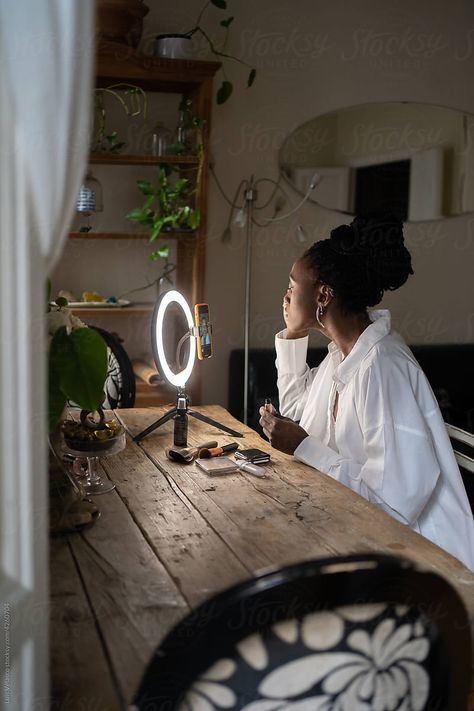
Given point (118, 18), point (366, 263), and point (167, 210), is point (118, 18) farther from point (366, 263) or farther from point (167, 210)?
point (366, 263)

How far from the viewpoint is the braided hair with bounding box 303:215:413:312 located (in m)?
2.53

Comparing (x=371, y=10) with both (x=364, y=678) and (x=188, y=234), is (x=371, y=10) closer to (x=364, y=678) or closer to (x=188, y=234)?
(x=188, y=234)

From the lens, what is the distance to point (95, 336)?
1765 mm

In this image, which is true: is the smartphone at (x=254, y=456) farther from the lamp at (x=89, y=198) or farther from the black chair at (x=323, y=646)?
Result: the lamp at (x=89, y=198)

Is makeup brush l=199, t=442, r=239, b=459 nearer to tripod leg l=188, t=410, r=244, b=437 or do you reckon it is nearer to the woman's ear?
tripod leg l=188, t=410, r=244, b=437

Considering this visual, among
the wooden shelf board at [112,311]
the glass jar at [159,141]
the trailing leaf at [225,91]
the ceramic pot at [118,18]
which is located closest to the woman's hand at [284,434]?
the wooden shelf board at [112,311]

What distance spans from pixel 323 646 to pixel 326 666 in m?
0.03

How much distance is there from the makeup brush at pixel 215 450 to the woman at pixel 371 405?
0.13 meters

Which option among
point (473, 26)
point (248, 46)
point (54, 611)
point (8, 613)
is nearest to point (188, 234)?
point (248, 46)

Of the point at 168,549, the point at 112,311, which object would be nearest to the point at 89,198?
the point at 112,311

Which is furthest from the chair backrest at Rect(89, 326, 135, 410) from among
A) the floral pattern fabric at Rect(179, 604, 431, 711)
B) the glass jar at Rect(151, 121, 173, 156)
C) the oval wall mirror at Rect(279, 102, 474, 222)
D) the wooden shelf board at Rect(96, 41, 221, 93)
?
the floral pattern fabric at Rect(179, 604, 431, 711)

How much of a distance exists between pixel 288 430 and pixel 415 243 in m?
2.57

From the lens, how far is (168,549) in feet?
5.78

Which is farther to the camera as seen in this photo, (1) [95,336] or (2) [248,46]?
(2) [248,46]
